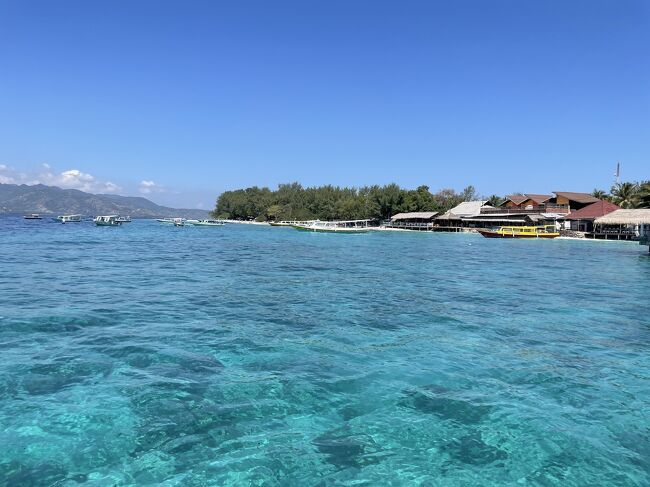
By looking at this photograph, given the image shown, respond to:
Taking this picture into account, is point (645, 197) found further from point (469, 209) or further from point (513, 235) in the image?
point (469, 209)

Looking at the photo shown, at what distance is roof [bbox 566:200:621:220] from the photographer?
71250 mm

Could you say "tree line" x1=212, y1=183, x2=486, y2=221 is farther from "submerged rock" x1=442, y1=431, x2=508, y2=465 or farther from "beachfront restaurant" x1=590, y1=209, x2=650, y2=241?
"submerged rock" x1=442, y1=431, x2=508, y2=465

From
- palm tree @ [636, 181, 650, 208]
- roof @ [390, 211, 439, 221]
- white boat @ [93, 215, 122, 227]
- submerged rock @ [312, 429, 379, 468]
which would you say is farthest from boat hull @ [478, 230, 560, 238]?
white boat @ [93, 215, 122, 227]

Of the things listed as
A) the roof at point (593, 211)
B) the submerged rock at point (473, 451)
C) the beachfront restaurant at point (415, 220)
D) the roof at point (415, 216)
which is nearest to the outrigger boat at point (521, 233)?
the roof at point (593, 211)

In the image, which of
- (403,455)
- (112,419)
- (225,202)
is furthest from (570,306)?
(225,202)

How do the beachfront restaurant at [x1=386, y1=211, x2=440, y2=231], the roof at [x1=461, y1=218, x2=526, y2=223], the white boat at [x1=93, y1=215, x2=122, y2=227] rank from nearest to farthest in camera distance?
the roof at [x1=461, y1=218, x2=526, y2=223] → the white boat at [x1=93, y1=215, x2=122, y2=227] → the beachfront restaurant at [x1=386, y1=211, x2=440, y2=231]

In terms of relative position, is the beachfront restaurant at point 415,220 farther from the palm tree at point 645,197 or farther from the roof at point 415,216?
the palm tree at point 645,197

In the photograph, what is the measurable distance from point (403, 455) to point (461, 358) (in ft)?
14.0

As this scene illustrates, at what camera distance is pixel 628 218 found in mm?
59531

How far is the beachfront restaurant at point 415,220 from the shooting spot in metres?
91.8

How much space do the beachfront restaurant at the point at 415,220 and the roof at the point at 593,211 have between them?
83.8 ft

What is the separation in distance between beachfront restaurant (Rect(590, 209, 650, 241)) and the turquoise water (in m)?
52.1

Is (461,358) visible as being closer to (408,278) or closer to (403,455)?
(403,455)

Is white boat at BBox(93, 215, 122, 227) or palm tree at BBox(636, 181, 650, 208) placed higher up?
palm tree at BBox(636, 181, 650, 208)
